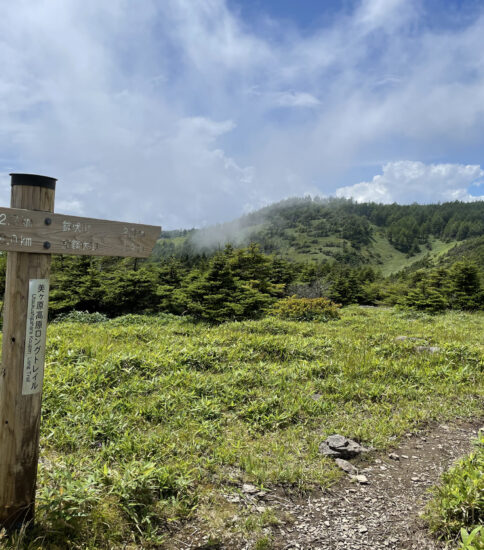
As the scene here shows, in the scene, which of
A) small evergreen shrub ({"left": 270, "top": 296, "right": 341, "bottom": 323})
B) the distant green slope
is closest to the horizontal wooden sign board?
small evergreen shrub ({"left": 270, "top": 296, "right": 341, "bottom": 323})

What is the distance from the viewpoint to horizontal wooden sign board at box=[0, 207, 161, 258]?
2701 mm

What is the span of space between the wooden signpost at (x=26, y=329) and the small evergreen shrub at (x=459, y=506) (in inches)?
150

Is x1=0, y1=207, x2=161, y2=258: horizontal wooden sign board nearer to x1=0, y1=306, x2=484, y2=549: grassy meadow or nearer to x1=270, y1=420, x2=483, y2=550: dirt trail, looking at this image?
x1=0, y1=306, x2=484, y2=549: grassy meadow

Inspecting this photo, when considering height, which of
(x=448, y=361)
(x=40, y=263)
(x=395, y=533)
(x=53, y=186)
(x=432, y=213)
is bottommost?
(x=395, y=533)

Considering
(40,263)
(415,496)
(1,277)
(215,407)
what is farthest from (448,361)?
(1,277)

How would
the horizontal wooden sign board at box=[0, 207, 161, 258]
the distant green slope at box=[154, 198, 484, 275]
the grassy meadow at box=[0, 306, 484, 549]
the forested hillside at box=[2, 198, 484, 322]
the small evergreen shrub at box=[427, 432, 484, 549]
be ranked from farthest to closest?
1. the distant green slope at box=[154, 198, 484, 275]
2. the forested hillside at box=[2, 198, 484, 322]
3. the grassy meadow at box=[0, 306, 484, 549]
4. the small evergreen shrub at box=[427, 432, 484, 549]
5. the horizontal wooden sign board at box=[0, 207, 161, 258]

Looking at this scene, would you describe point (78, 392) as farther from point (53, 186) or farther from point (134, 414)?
point (53, 186)

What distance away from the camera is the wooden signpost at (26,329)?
287 centimetres

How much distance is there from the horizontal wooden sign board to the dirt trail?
3200mm

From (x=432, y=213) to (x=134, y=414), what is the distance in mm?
217942

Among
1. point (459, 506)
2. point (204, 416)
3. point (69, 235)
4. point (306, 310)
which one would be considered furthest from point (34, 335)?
point (306, 310)

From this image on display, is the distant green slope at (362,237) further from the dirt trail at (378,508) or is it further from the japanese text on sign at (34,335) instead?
the japanese text on sign at (34,335)

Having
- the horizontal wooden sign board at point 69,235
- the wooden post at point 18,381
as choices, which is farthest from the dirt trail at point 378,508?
the horizontal wooden sign board at point 69,235

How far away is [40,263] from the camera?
2.94 metres
